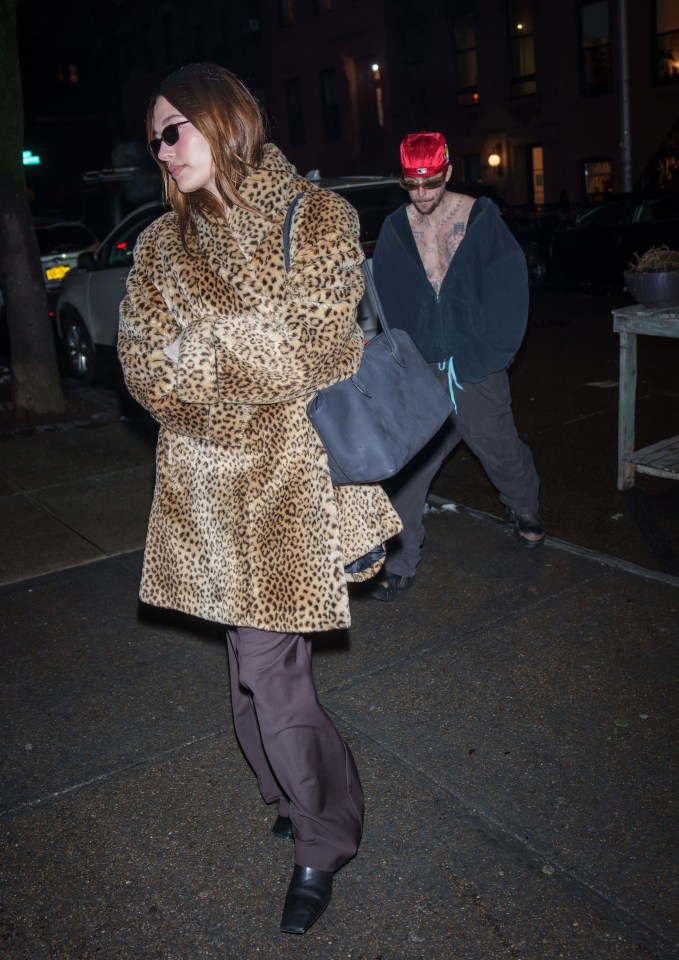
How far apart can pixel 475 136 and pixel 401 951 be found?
2863cm

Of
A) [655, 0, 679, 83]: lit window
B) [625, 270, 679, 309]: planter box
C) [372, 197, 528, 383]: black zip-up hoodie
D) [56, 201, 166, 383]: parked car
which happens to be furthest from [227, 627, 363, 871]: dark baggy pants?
[655, 0, 679, 83]: lit window

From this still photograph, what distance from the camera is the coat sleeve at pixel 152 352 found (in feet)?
8.48

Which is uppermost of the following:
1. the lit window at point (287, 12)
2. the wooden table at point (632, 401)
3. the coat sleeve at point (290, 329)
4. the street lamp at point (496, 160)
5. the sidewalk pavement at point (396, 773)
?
the lit window at point (287, 12)

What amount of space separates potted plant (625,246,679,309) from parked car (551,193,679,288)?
1011cm

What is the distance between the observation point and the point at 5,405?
986 centimetres

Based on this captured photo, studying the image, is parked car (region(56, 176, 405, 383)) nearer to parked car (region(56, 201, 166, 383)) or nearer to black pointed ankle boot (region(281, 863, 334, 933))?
parked car (region(56, 201, 166, 383))

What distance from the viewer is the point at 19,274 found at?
8.99m

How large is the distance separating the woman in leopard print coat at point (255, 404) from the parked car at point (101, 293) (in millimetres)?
6698

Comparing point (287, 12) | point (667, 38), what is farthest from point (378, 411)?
point (287, 12)

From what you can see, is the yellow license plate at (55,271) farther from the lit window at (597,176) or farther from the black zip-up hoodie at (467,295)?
the lit window at (597,176)

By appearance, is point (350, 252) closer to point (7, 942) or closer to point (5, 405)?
point (7, 942)

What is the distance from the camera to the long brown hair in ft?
8.21

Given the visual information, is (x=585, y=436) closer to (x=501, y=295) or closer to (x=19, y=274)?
(x=501, y=295)

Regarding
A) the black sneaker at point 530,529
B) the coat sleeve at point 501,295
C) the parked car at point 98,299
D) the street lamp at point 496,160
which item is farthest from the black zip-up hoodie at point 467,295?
the street lamp at point 496,160
